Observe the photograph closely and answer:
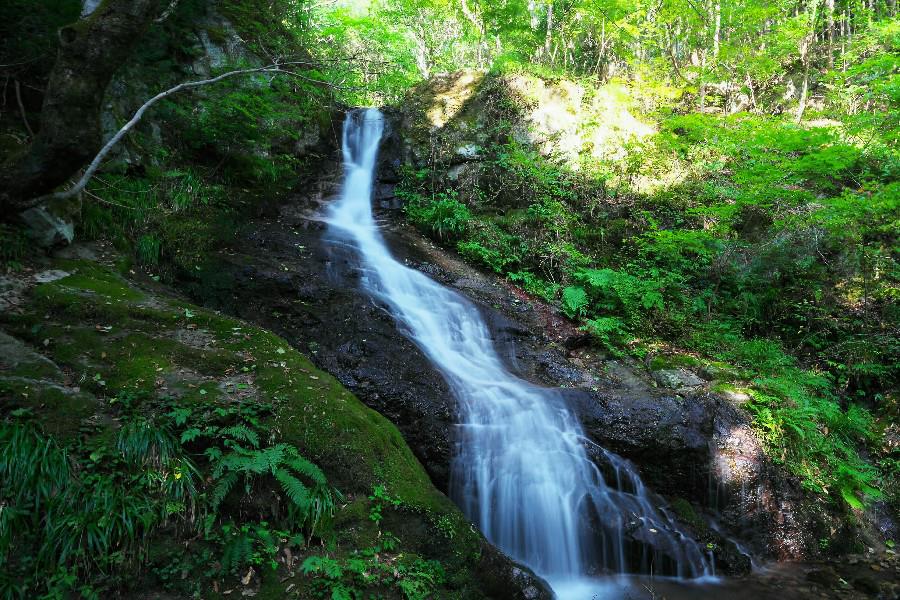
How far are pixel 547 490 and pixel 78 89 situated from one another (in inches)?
255

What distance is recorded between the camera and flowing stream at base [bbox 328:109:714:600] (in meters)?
5.52

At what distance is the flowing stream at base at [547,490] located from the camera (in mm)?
5523

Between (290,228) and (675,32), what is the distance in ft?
47.9

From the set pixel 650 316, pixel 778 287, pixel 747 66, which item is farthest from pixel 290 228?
pixel 747 66

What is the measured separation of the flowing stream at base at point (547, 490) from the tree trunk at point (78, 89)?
186 inches

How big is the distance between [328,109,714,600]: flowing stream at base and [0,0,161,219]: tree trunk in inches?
186

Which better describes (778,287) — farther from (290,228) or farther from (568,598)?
(290,228)

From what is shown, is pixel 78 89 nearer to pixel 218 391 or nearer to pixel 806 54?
pixel 218 391

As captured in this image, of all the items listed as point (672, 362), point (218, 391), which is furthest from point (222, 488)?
point (672, 362)

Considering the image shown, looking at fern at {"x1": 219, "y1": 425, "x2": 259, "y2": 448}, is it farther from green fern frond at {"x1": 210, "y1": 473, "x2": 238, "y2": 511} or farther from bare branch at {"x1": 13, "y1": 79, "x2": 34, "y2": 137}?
bare branch at {"x1": 13, "y1": 79, "x2": 34, "y2": 137}

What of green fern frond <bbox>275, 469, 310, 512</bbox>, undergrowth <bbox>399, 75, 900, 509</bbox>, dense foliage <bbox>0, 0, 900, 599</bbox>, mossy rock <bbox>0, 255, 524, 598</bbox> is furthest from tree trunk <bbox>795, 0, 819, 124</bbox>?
green fern frond <bbox>275, 469, 310, 512</bbox>

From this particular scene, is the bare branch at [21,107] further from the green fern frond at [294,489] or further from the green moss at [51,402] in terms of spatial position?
the green fern frond at [294,489]

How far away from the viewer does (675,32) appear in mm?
15945

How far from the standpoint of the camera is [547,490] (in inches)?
233
